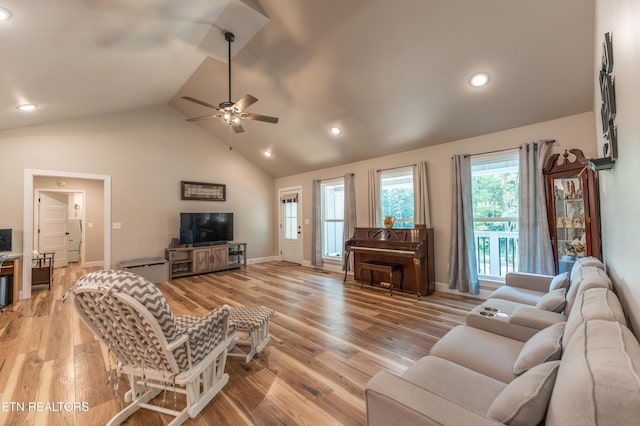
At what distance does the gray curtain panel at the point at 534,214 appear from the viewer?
3492 millimetres

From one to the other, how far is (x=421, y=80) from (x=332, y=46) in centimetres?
120

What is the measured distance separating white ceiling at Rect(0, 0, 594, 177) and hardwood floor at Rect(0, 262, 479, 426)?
2.78 metres

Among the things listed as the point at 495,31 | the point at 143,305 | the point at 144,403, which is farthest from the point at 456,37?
the point at 144,403

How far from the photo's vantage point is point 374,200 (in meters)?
5.46

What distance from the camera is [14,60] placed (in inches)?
103

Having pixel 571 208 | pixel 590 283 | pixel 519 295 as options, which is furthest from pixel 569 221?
pixel 590 283

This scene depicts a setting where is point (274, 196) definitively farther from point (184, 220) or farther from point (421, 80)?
point (421, 80)

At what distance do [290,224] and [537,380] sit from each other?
6902 millimetres

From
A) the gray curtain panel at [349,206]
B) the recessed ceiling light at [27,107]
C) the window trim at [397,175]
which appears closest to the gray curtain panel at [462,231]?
the window trim at [397,175]

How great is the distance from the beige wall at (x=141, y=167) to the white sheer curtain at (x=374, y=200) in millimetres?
3532

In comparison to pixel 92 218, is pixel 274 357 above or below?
below

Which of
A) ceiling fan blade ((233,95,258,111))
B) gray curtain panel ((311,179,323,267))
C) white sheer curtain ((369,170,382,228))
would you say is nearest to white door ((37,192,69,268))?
gray curtain panel ((311,179,323,267))

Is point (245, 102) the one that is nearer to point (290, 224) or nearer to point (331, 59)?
point (331, 59)

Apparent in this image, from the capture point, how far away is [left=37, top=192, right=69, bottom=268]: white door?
6.84 meters
